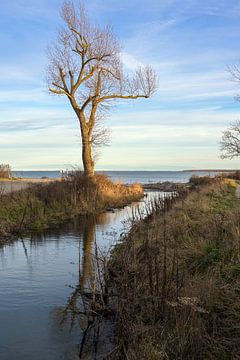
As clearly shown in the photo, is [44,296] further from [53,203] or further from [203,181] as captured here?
[203,181]

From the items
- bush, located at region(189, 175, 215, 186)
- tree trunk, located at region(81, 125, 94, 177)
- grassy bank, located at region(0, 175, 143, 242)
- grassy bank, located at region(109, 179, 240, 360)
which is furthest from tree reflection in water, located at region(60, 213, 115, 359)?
bush, located at region(189, 175, 215, 186)

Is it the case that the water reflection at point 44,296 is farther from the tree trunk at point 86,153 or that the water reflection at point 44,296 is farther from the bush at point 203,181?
the bush at point 203,181

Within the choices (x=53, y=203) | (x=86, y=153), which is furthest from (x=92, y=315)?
(x=86, y=153)

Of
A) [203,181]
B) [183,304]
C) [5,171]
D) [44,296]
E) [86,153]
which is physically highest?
[86,153]

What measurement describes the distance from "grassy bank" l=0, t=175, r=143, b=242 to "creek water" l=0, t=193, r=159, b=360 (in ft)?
5.53

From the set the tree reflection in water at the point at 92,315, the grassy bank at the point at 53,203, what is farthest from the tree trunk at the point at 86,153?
the tree reflection in water at the point at 92,315

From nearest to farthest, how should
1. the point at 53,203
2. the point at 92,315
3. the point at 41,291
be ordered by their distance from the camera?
the point at 92,315
the point at 41,291
the point at 53,203

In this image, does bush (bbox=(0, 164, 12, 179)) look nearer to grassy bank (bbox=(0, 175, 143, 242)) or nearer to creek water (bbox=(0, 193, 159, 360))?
grassy bank (bbox=(0, 175, 143, 242))

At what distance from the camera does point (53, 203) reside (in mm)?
23594

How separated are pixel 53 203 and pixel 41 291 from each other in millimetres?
13771

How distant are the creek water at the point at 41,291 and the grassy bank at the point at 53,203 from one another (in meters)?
1.69

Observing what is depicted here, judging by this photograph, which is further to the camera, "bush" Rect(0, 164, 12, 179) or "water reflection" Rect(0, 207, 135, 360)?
"bush" Rect(0, 164, 12, 179)

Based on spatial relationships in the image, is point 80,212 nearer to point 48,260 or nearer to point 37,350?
point 48,260

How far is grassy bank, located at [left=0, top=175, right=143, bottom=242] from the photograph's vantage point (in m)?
19.3
